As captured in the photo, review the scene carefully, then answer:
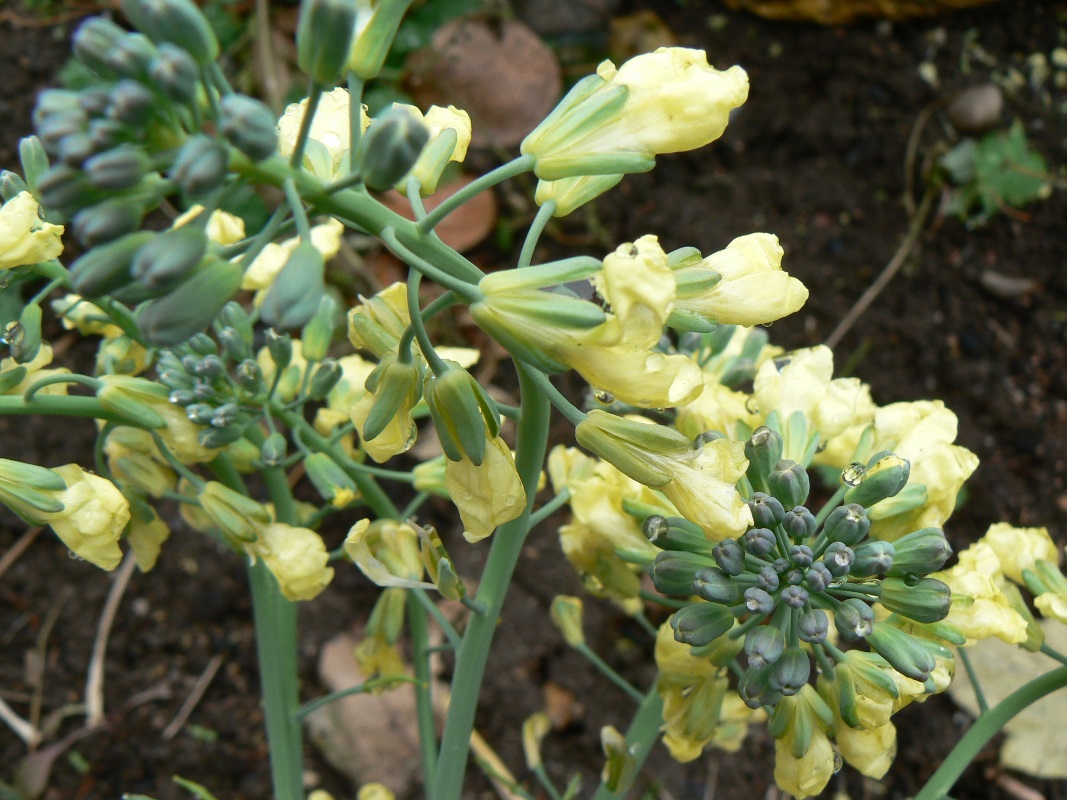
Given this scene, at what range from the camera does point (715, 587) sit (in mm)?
981

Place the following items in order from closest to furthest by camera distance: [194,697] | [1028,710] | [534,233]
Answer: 1. [534,233]
2. [1028,710]
3. [194,697]

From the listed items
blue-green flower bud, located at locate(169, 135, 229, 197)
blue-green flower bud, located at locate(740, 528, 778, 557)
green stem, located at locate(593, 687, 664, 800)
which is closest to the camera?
blue-green flower bud, located at locate(169, 135, 229, 197)

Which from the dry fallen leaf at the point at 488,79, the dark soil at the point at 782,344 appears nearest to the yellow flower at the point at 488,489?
the dark soil at the point at 782,344

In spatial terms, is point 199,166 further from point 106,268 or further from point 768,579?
point 768,579

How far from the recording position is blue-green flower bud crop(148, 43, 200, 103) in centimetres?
68

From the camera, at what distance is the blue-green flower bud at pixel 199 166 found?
668mm

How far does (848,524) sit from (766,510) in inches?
3.3

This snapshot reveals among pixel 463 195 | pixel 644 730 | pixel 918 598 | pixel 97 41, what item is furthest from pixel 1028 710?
pixel 97 41

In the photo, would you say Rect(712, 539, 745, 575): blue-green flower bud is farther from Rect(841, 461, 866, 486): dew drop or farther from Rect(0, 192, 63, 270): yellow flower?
Rect(0, 192, 63, 270): yellow flower

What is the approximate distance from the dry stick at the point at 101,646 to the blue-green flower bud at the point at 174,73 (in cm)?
157

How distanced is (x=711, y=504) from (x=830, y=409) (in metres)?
0.30

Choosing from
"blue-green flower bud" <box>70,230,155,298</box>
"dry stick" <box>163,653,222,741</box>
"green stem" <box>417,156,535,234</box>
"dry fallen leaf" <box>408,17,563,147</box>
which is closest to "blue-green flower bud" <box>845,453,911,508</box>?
"green stem" <box>417,156,535,234</box>

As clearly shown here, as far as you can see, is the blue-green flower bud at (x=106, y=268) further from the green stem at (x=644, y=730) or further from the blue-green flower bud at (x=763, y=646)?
the green stem at (x=644, y=730)

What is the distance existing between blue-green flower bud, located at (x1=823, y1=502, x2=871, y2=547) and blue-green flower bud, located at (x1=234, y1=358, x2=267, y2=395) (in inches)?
26.1
